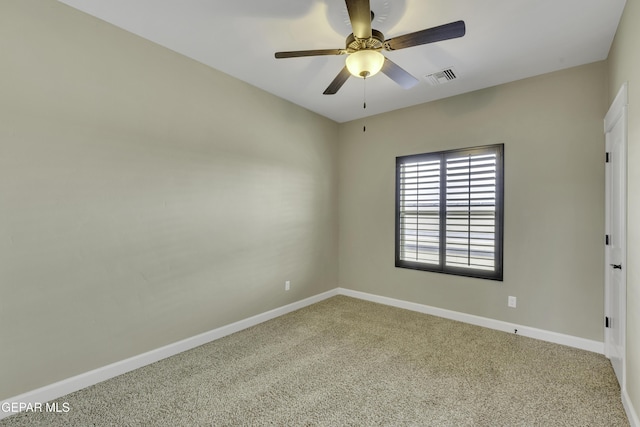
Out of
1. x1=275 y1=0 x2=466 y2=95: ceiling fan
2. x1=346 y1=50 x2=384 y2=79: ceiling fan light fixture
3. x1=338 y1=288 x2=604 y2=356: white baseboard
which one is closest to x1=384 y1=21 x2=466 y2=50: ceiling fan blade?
x1=275 y1=0 x2=466 y2=95: ceiling fan

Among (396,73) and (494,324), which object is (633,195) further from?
(494,324)

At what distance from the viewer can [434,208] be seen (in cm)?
394

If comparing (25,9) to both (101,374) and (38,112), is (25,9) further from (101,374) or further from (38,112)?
(101,374)

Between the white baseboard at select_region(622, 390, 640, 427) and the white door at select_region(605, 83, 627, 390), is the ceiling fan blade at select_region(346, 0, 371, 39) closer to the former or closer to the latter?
the white door at select_region(605, 83, 627, 390)

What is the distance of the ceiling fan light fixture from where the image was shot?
2012 mm

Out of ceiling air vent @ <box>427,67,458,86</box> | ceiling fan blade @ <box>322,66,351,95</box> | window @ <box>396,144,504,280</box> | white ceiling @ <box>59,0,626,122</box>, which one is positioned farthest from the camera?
window @ <box>396,144,504,280</box>

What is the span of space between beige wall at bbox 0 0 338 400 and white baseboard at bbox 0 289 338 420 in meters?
0.05

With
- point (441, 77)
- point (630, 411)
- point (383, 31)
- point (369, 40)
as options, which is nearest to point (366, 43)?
point (369, 40)

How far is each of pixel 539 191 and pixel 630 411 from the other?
6.55 feet

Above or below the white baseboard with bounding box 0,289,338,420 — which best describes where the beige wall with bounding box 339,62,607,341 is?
above

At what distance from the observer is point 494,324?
3.44m

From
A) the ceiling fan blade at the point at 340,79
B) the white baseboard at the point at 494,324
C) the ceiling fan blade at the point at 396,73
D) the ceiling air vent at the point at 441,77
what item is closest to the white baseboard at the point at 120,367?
the white baseboard at the point at 494,324

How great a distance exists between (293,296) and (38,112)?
3.19 metres

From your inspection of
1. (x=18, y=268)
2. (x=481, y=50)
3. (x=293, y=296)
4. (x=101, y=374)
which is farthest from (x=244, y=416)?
(x=481, y=50)
